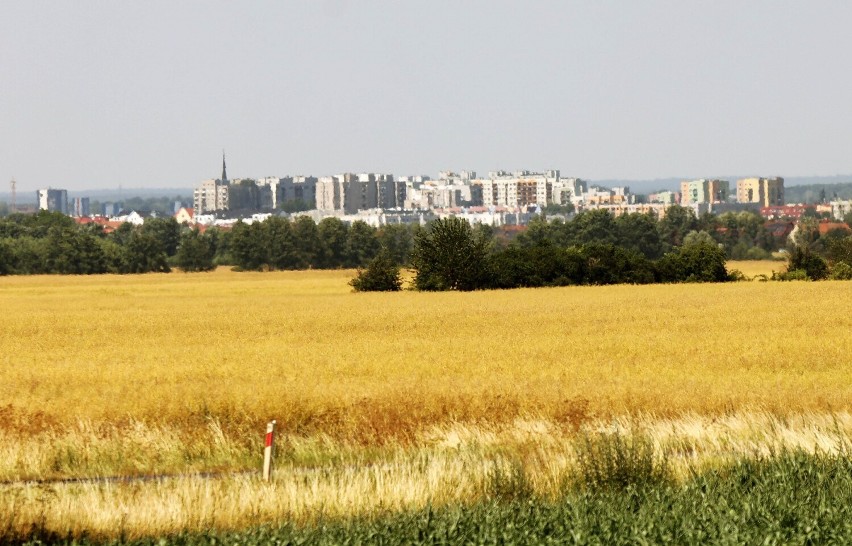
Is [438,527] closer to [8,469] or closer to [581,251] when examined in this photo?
[8,469]

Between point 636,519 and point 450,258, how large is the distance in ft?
182

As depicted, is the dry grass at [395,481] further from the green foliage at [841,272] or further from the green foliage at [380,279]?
the green foliage at [841,272]

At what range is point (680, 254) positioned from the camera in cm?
6888

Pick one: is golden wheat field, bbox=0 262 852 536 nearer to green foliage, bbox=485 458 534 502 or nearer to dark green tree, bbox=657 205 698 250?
green foliage, bbox=485 458 534 502

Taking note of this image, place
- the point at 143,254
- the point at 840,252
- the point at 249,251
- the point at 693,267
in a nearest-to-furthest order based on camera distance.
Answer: the point at 693,267, the point at 840,252, the point at 143,254, the point at 249,251

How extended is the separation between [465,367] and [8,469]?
41.2 ft

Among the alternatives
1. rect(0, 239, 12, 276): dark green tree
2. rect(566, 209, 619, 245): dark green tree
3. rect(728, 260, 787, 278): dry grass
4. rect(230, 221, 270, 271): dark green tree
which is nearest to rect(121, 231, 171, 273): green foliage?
rect(0, 239, 12, 276): dark green tree

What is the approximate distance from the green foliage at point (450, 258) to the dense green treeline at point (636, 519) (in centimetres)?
5255

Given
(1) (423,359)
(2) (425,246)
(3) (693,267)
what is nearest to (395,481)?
(1) (423,359)

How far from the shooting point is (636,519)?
1091 cm

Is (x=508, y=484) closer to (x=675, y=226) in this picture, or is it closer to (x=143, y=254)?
(x=143, y=254)

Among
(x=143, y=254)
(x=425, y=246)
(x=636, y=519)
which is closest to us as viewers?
(x=636, y=519)

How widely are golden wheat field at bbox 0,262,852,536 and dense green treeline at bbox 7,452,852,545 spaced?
120cm

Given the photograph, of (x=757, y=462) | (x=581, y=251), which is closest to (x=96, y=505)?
(x=757, y=462)
